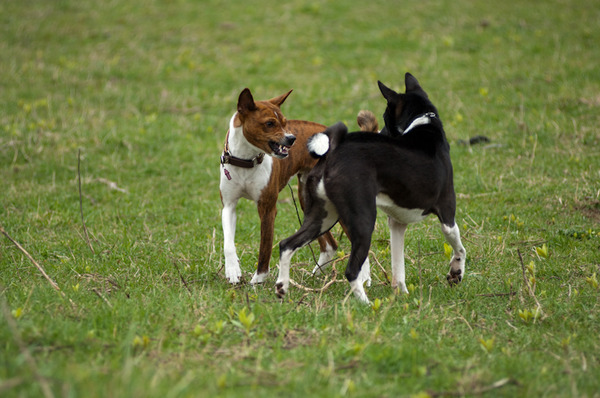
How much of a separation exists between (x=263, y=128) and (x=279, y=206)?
318cm

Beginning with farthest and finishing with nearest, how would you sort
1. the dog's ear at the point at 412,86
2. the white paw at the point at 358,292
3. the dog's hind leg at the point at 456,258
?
the dog's ear at the point at 412,86
the dog's hind leg at the point at 456,258
the white paw at the point at 358,292

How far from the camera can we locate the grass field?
405 cm

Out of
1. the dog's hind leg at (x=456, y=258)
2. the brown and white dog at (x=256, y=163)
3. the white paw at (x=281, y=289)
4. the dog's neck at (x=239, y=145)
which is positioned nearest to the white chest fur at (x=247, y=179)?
the brown and white dog at (x=256, y=163)

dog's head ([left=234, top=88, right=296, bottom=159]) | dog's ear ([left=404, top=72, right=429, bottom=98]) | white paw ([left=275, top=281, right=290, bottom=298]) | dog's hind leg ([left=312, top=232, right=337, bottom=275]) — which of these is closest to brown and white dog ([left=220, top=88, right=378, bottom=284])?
dog's head ([left=234, top=88, right=296, bottom=159])

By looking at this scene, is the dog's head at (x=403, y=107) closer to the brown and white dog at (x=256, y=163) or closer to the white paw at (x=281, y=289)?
the brown and white dog at (x=256, y=163)

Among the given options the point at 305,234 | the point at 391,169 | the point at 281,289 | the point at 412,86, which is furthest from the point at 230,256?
the point at 412,86

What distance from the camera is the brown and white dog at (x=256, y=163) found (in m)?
6.05

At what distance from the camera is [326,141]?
16.7 feet

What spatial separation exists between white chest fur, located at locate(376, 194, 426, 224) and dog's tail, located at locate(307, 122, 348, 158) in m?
0.55

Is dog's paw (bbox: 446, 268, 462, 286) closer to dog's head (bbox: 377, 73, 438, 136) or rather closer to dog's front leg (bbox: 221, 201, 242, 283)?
dog's head (bbox: 377, 73, 438, 136)

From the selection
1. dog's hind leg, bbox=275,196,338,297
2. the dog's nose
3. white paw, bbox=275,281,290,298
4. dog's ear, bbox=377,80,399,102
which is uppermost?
dog's ear, bbox=377,80,399,102

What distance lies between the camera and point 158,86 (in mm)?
13945

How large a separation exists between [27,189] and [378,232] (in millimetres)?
5179

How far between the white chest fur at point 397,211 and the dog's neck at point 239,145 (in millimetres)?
1377
